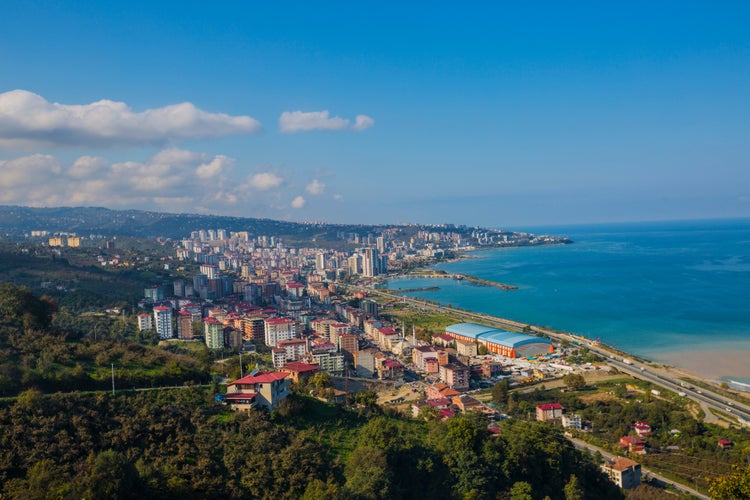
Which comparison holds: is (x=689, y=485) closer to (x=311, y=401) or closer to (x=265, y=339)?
(x=311, y=401)

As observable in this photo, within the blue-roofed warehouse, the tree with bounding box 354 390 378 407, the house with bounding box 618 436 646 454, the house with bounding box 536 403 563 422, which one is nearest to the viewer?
the tree with bounding box 354 390 378 407

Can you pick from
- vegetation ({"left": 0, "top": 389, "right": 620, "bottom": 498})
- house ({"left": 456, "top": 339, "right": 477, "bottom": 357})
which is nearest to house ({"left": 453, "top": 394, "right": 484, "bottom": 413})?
vegetation ({"left": 0, "top": 389, "right": 620, "bottom": 498})

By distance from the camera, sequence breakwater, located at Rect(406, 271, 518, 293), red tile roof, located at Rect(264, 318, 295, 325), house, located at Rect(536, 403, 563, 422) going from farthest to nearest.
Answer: breakwater, located at Rect(406, 271, 518, 293), red tile roof, located at Rect(264, 318, 295, 325), house, located at Rect(536, 403, 563, 422)

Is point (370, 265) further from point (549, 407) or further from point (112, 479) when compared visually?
point (112, 479)

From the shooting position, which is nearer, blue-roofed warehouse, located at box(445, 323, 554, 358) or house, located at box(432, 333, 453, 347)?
blue-roofed warehouse, located at box(445, 323, 554, 358)

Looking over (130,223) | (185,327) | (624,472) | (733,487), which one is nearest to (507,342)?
(624,472)

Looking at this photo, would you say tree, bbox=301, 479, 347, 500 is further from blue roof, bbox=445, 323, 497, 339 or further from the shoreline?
blue roof, bbox=445, 323, 497, 339
